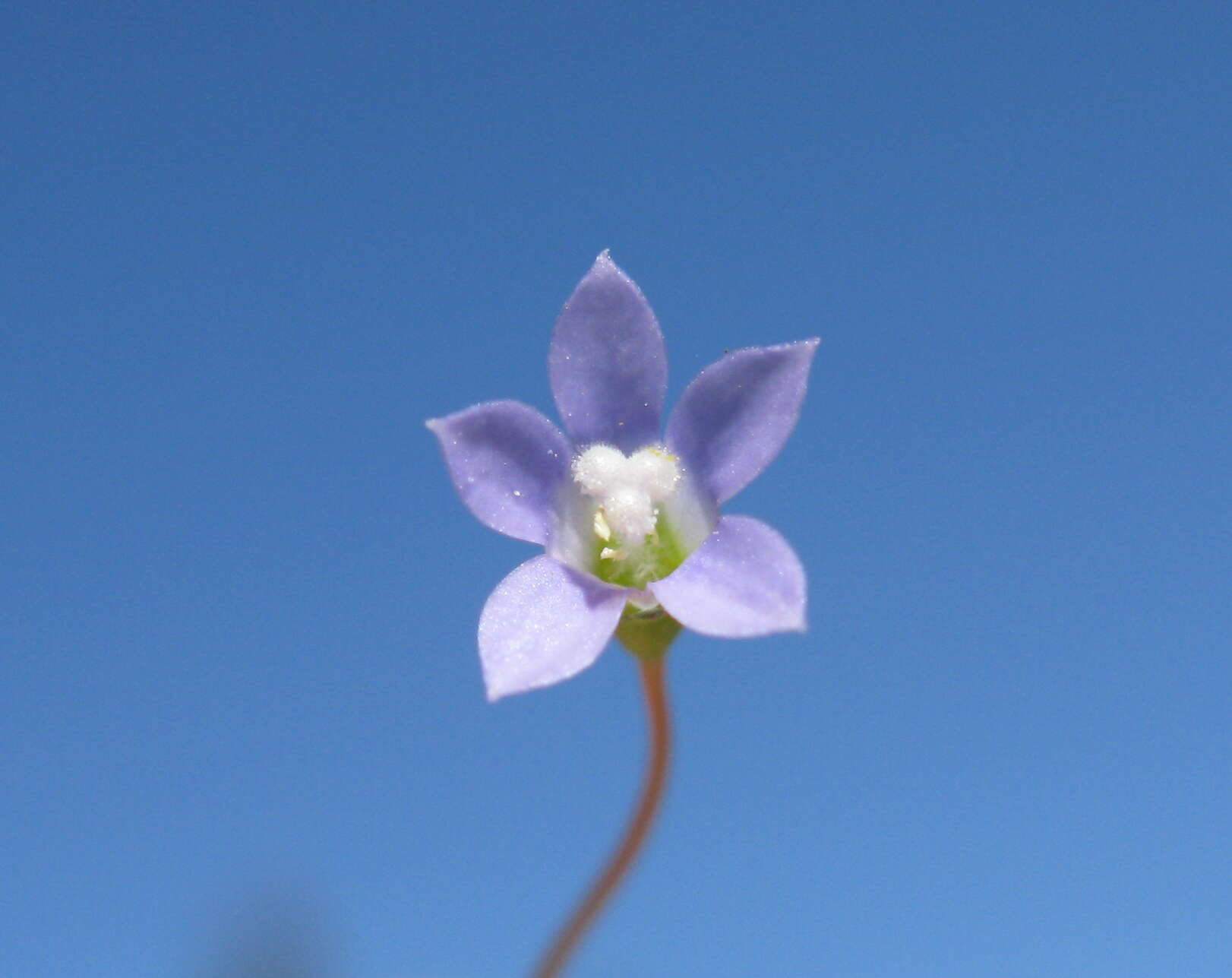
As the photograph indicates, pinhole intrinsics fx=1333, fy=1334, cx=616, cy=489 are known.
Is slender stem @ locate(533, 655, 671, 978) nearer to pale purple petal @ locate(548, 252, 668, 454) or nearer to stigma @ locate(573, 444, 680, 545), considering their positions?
stigma @ locate(573, 444, 680, 545)

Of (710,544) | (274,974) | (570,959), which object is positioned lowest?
(274,974)

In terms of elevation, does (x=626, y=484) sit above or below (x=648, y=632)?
above

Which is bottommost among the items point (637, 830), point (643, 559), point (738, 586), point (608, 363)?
point (637, 830)

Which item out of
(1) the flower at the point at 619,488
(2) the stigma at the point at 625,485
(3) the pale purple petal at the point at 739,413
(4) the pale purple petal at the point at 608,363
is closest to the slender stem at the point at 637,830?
(1) the flower at the point at 619,488

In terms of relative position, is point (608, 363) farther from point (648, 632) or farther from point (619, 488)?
point (648, 632)

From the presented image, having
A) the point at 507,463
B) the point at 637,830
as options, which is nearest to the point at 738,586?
the point at 507,463

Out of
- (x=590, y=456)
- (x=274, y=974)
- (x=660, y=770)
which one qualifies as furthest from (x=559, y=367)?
(x=274, y=974)

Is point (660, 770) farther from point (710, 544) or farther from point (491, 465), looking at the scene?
point (491, 465)

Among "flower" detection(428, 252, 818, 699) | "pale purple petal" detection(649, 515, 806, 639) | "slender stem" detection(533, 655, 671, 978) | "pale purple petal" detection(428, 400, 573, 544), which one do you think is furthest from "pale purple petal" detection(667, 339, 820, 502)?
"slender stem" detection(533, 655, 671, 978)
